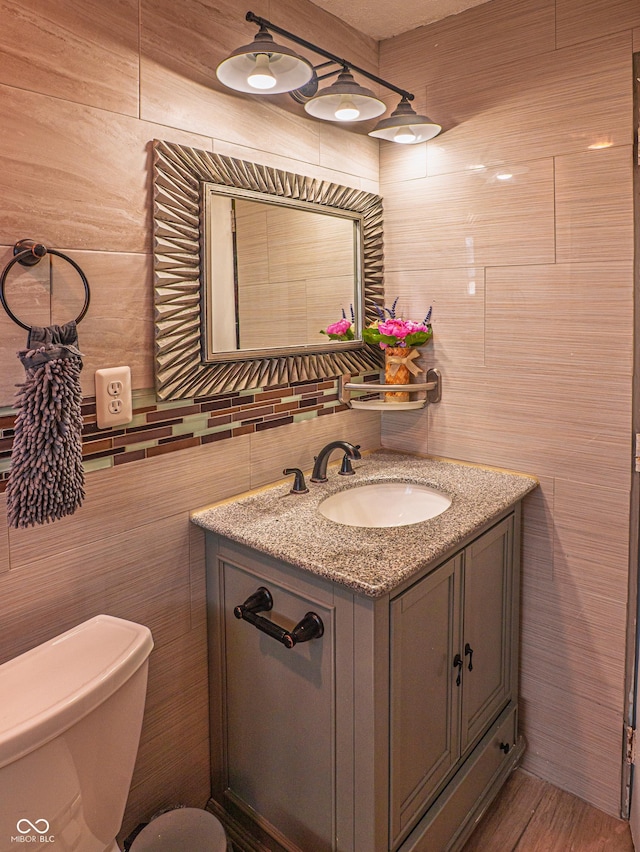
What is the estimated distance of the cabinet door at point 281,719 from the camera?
1338 millimetres

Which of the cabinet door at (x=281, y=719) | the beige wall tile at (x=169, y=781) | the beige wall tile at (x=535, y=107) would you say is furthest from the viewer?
the beige wall tile at (x=535, y=107)

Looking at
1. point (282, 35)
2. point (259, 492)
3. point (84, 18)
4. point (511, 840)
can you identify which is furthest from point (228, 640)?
point (282, 35)

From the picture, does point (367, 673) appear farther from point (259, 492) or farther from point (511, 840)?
point (511, 840)

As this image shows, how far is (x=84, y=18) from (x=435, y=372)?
136cm

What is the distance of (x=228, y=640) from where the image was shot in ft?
5.11

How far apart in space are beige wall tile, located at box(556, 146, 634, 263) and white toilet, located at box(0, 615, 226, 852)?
1.51 m

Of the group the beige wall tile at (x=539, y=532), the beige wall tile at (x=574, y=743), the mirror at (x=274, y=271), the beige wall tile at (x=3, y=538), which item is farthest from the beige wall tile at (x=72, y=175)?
the beige wall tile at (x=574, y=743)

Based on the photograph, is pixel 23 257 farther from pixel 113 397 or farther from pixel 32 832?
pixel 32 832

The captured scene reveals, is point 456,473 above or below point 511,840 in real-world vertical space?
above

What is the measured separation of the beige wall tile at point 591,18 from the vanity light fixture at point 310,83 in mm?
405

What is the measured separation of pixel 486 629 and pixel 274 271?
1.19 m

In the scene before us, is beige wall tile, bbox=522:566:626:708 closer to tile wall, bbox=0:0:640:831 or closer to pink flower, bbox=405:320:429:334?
tile wall, bbox=0:0:640:831

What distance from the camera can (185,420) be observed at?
1518mm

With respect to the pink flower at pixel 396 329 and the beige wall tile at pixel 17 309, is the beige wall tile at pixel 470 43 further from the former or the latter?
the beige wall tile at pixel 17 309
